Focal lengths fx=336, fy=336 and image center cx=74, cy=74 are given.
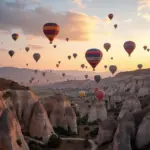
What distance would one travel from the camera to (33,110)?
44.5 metres

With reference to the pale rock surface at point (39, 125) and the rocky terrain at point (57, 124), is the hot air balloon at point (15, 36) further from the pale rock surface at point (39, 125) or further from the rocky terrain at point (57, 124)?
the pale rock surface at point (39, 125)

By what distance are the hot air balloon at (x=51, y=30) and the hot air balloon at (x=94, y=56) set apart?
7.60 m

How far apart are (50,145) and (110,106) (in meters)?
48.4

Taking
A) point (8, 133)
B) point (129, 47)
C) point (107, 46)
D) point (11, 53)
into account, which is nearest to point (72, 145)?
point (8, 133)

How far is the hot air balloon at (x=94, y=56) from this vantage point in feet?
207

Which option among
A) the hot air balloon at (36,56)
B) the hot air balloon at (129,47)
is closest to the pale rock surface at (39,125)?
the hot air balloon at (129,47)

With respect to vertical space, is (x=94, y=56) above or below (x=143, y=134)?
above

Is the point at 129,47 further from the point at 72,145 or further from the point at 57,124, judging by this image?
the point at 72,145

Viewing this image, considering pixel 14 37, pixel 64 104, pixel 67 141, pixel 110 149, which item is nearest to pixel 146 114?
pixel 110 149

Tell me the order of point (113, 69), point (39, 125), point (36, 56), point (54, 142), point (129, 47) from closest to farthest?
point (54, 142) → point (39, 125) → point (129, 47) → point (36, 56) → point (113, 69)

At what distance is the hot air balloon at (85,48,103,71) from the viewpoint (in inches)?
2489

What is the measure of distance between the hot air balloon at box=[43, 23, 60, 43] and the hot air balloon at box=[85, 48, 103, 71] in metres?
7.60

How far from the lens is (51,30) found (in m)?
60.2

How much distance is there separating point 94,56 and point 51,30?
9538mm
